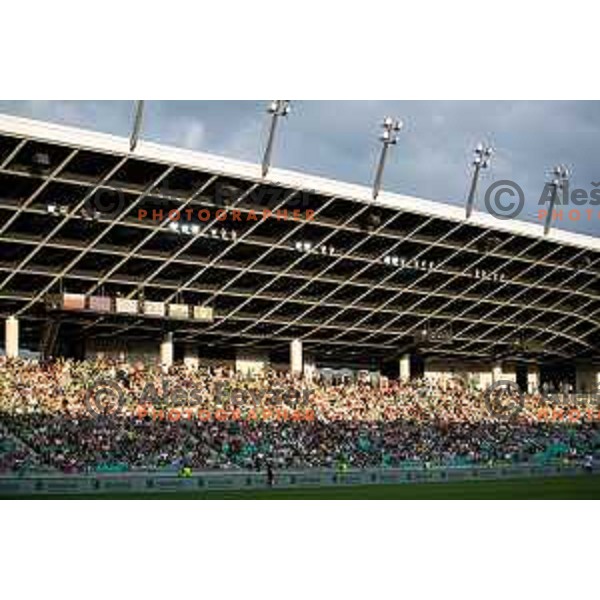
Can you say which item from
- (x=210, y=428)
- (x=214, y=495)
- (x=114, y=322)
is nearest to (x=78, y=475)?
(x=214, y=495)

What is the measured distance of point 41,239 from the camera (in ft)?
193

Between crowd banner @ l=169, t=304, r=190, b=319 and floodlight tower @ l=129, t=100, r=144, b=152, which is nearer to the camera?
floodlight tower @ l=129, t=100, r=144, b=152

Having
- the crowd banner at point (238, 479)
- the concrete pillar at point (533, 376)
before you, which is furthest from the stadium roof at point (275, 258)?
the crowd banner at point (238, 479)

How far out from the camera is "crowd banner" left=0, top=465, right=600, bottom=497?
41.1 metres

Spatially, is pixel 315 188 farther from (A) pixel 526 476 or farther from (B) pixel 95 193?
(A) pixel 526 476

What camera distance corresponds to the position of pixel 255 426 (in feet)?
192

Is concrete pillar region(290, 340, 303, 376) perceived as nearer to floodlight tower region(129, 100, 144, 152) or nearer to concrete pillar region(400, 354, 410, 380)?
concrete pillar region(400, 354, 410, 380)

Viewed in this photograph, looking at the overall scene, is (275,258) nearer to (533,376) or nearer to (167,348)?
(167,348)

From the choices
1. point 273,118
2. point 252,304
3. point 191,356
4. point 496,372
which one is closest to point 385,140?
point 273,118

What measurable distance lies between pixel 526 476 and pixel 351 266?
20.5 m

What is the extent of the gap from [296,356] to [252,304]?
323 inches

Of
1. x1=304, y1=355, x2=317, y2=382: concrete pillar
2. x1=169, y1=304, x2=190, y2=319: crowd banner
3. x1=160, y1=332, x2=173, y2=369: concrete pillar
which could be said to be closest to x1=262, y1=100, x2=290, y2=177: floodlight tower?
x1=169, y1=304, x2=190, y2=319: crowd banner

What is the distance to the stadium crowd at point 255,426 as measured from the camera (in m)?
49.9

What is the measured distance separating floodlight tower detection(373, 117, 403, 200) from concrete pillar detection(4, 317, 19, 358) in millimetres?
24872
